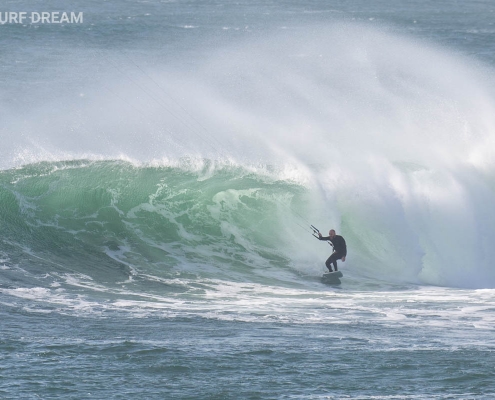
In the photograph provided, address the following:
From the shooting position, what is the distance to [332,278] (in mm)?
19375

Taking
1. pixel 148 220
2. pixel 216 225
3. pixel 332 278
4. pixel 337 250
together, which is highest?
pixel 148 220

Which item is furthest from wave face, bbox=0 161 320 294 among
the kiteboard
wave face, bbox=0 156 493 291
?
the kiteboard

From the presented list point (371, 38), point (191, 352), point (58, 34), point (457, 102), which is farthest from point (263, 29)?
point (191, 352)

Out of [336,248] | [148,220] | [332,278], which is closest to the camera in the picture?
[332,278]

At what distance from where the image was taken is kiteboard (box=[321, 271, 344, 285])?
19.1m

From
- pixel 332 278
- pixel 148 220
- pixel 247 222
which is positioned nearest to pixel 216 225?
pixel 247 222

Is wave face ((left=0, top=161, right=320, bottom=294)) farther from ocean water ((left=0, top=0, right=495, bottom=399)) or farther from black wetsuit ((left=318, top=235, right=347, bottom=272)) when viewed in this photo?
black wetsuit ((left=318, top=235, right=347, bottom=272))

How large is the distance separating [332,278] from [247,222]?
13.6 feet

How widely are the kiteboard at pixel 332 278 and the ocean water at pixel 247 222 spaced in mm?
335

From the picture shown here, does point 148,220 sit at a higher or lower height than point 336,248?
higher

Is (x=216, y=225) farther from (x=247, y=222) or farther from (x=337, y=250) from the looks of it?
(x=337, y=250)

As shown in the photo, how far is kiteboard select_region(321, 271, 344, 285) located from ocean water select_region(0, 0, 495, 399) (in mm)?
335

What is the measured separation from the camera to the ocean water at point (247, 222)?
502 inches

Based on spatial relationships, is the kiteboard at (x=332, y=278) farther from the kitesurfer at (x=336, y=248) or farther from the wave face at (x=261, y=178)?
the wave face at (x=261, y=178)
